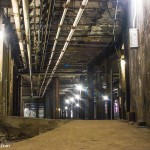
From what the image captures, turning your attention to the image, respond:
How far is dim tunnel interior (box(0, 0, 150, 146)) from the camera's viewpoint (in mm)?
7118

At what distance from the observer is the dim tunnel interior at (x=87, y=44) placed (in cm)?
712

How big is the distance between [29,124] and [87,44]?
19.9 feet

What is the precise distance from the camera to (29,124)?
821 cm

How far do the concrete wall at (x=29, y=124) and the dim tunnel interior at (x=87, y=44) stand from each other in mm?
67

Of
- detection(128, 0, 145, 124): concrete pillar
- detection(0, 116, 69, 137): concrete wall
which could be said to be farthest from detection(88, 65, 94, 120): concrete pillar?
detection(128, 0, 145, 124): concrete pillar

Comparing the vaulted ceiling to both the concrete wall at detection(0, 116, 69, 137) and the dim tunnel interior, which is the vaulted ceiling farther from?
the concrete wall at detection(0, 116, 69, 137)

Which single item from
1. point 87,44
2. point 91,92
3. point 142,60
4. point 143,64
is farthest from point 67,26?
point 91,92

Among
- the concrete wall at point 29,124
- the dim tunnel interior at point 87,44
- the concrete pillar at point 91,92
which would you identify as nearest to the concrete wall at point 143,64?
the dim tunnel interior at point 87,44

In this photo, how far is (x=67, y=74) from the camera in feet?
62.1

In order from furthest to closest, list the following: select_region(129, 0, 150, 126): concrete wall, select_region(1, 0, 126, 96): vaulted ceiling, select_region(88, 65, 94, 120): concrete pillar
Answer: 1. select_region(88, 65, 94, 120): concrete pillar
2. select_region(1, 0, 126, 96): vaulted ceiling
3. select_region(129, 0, 150, 126): concrete wall

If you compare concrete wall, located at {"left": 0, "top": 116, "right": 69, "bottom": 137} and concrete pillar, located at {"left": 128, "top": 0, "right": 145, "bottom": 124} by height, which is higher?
concrete pillar, located at {"left": 128, "top": 0, "right": 145, "bottom": 124}

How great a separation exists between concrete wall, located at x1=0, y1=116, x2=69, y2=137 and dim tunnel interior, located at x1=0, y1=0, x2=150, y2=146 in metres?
0.07

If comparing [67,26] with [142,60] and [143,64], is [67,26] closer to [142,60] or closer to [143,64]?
[142,60]

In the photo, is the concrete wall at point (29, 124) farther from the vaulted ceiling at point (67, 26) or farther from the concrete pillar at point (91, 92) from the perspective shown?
the concrete pillar at point (91, 92)
